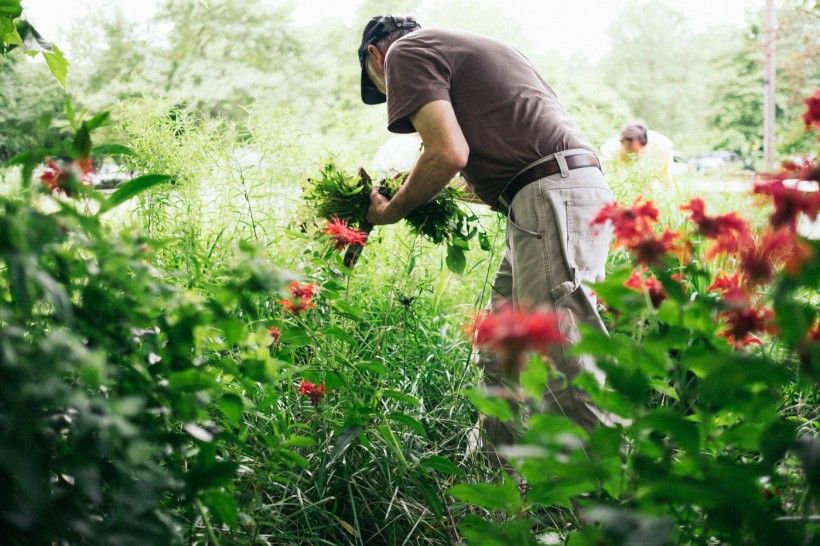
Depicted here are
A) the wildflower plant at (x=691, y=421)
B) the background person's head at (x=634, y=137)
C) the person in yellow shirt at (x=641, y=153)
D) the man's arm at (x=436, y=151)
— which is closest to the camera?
the wildflower plant at (x=691, y=421)

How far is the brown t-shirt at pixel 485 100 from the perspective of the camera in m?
2.12

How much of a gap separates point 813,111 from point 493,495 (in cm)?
66

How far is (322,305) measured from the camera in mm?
2172

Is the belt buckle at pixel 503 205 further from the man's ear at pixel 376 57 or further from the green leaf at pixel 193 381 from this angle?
the green leaf at pixel 193 381

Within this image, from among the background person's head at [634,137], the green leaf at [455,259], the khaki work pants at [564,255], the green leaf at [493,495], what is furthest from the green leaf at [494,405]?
the background person's head at [634,137]

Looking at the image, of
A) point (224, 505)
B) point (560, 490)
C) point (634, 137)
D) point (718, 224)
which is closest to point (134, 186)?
point (224, 505)

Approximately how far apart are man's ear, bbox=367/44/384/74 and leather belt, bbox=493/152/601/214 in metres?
0.54

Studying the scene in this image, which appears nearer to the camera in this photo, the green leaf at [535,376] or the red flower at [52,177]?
the green leaf at [535,376]

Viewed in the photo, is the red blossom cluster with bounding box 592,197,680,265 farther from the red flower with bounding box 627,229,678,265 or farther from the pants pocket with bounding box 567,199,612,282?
the pants pocket with bounding box 567,199,612,282

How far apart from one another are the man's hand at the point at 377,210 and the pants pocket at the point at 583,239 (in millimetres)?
507

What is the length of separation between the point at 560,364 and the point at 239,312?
0.96 meters

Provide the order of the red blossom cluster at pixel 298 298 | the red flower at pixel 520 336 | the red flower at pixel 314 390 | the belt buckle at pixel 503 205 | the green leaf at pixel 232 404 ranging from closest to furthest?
1. the red flower at pixel 520 336
2. the green leaf at pixel 232 404
3. the red blossom cluster at pixel 298 298
4. the red flower at pixel 314 390
5. the belt buckle at pixel 503 205

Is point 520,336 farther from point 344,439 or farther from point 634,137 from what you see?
point 634,137

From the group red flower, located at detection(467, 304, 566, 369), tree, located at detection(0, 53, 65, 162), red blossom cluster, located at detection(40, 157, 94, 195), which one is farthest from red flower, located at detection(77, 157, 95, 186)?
tree, located at detection(0, 53, 65, 162)
